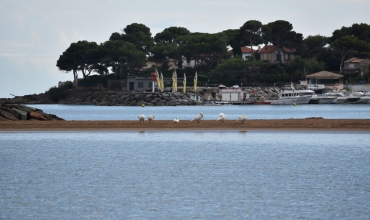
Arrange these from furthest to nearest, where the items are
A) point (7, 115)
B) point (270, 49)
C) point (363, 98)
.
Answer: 1. point (270, 49)
2. point (363, 98)
3. point (7, 115)

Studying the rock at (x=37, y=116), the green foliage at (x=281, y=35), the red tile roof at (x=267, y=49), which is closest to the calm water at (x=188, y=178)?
the rock at (x=37, y=116)

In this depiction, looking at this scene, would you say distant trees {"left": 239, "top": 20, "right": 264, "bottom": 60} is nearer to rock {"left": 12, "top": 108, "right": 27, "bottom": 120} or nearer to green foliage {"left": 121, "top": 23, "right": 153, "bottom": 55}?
green foliage {"left": 121, "top": 23, "right": 153, "bottom": 55}

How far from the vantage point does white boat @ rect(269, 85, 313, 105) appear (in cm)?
13662

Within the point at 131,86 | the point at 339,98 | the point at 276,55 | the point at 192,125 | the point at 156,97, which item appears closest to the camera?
the point at 192,125

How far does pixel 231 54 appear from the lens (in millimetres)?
169500

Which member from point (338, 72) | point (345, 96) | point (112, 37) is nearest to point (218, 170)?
point (345, 96)

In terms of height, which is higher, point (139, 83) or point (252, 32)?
point (252, 32)

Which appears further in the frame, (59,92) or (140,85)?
(59,92)

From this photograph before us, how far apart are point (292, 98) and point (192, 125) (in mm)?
84612

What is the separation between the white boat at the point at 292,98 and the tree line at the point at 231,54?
1462cm

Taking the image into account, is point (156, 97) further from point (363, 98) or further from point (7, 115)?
point (7, 115)

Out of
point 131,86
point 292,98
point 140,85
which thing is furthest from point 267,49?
point 131,86

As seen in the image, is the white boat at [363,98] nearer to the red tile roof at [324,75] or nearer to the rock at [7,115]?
the red tile roof at [324,75]

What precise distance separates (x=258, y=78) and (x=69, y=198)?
136 metres
